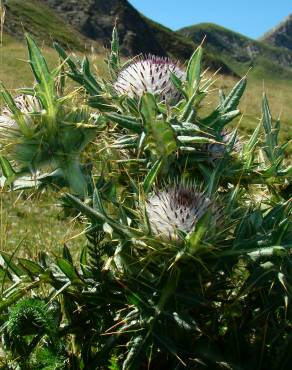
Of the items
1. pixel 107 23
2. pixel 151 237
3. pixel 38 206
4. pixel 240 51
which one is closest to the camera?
pixel 151 237

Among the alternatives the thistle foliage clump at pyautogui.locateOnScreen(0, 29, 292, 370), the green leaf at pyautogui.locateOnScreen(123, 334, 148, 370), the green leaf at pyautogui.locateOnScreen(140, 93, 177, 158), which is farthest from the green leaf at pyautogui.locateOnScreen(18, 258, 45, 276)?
the green leaf at pyautogui.locateOnScreen(140, 93, 177, 158)

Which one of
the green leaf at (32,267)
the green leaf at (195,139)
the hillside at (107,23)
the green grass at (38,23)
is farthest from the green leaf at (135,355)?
the hillside at (107,23)

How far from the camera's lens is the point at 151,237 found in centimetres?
217

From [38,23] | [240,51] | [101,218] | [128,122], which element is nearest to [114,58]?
[128,122]

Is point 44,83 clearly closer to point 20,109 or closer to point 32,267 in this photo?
point 20,109

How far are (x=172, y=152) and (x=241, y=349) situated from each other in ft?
2.82

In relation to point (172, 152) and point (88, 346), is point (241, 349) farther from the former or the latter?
point (172, 152)

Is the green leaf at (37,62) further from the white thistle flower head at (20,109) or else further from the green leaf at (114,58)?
the green leaf at (114,58)

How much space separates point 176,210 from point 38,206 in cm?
90

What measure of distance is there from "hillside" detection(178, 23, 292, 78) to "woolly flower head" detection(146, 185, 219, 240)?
144m

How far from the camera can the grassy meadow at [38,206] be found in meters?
3.12

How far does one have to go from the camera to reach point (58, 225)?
7281 mm

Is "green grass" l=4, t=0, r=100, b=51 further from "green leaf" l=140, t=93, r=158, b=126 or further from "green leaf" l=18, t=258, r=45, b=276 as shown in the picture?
"green leaf" l=140, t=93, r=158, b=126

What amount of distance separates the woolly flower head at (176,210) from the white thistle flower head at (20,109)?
0.67m
